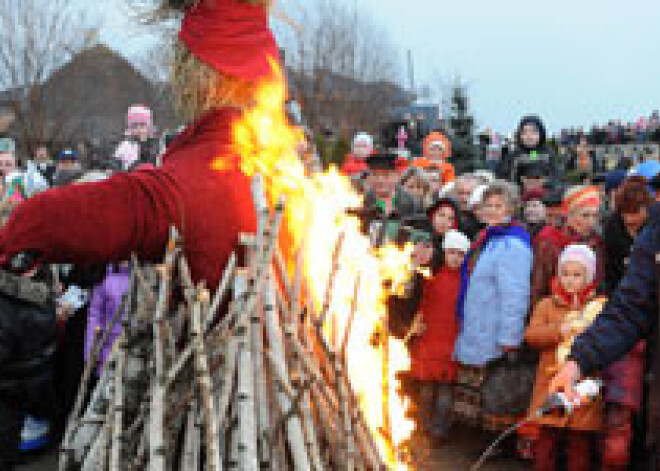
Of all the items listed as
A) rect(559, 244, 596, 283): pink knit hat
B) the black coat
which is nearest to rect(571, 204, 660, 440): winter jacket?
rect(559, 244, 596, 283): pink knit hat

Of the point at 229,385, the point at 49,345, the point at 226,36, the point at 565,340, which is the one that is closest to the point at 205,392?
the point at 229,385

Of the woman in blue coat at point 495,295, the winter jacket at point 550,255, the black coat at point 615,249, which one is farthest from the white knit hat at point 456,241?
the black coat at point 615,249

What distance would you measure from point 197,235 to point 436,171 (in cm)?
602

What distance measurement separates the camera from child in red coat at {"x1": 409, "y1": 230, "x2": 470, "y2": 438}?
536 cm

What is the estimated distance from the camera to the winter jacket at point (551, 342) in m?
4.31

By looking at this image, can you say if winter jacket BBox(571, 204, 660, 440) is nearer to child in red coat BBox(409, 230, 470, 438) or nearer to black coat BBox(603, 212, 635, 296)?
black coat BBox(603, 212, 635, 296)

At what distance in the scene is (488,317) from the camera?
201 inches

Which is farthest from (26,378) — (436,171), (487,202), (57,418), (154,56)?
(436,171)

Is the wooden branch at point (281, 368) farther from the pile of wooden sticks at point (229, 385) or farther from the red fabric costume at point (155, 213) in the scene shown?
the red fabric costume at point (155, 213)

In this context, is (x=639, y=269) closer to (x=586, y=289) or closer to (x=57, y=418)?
(x=586, y=289)

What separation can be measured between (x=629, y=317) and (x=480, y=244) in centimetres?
267

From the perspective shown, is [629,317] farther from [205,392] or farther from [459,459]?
[459,459]

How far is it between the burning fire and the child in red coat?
2.86 m

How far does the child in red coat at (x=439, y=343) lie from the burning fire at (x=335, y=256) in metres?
2.86
